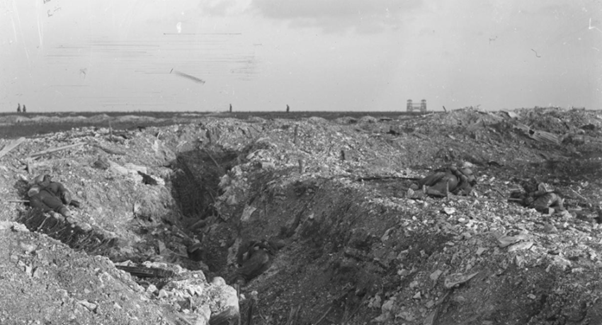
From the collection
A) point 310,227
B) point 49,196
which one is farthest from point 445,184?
point 49,196

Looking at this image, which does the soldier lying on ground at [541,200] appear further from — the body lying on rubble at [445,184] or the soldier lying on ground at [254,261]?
the soldier lying on ground at [254,261]

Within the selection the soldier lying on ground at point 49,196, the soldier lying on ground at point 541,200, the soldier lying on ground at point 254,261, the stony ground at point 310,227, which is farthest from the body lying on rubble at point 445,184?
the soldier lying on ground at point 49,196

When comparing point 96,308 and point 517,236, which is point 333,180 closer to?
point 517,236

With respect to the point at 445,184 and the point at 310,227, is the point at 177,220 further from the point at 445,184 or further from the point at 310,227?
the point at 445,184

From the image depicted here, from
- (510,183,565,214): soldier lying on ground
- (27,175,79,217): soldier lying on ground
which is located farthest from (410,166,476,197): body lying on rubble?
(27,175,79,217): soldier lying on ground

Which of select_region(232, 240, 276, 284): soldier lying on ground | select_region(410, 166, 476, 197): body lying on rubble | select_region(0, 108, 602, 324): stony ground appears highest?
select_region(410, 166, 476, 197): body lying on rubble

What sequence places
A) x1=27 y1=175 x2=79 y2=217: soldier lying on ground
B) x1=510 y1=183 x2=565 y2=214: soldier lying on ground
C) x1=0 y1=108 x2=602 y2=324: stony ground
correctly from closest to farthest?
x1=0 y1=108 x2=602 y2=324: stony ground < x1=510 y1=183 x2=565 y2=214: soldier lying on ground < x1=27 y1=175 x2=79 y2=217: soldier lying on ground

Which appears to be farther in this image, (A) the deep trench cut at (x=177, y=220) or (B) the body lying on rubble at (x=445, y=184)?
(A) the deep trench cut at (x=177, y=220)

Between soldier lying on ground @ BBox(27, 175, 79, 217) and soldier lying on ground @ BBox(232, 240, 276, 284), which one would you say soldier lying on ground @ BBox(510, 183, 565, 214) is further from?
soldier lying on ground @ BBox(27, 175, 79, 217)
